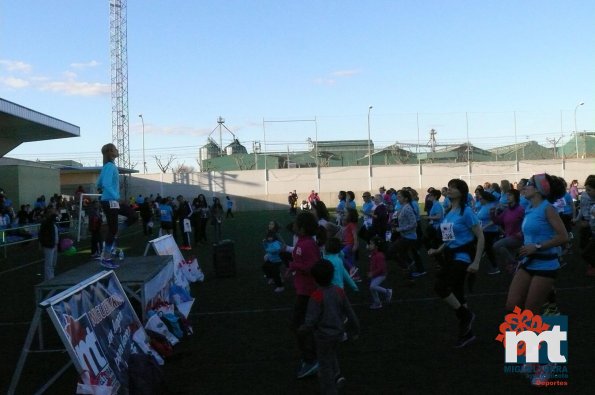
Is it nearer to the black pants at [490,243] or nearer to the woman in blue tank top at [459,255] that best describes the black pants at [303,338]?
the woman in blue tank top at [459,255]

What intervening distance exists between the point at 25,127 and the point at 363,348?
2678 centimetres

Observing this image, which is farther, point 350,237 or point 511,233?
point 350,237

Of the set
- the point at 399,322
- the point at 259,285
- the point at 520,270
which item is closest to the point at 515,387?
the point at 520,270

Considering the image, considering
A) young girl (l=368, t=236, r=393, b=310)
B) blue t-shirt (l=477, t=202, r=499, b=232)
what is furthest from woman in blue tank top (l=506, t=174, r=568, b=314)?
blue t-shirt (l=477, t=202, r=499, b=232)

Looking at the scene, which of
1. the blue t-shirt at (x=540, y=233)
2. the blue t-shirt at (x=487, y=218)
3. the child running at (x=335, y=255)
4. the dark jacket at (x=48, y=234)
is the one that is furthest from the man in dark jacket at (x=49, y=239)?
the blue t-shirt at (x=540, y=233)

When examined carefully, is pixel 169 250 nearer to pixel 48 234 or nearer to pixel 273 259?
pixel 273 259

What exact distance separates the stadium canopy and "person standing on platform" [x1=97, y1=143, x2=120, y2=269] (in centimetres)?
1783

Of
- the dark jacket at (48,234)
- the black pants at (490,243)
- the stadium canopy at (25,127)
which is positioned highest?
the stadium canopy at (25,127)

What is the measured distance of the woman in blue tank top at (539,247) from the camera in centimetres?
536

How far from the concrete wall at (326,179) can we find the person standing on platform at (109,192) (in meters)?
44.5

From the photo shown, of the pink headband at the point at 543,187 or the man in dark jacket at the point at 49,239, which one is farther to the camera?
the man in dark jacket at the point at 49,239

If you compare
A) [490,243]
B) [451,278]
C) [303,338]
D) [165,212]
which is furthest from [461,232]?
[165,212]

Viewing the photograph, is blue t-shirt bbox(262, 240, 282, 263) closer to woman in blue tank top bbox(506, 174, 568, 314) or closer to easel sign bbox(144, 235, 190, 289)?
easel sign bbox(144, 235, 190, 289)

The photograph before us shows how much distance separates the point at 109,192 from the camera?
8.01m
